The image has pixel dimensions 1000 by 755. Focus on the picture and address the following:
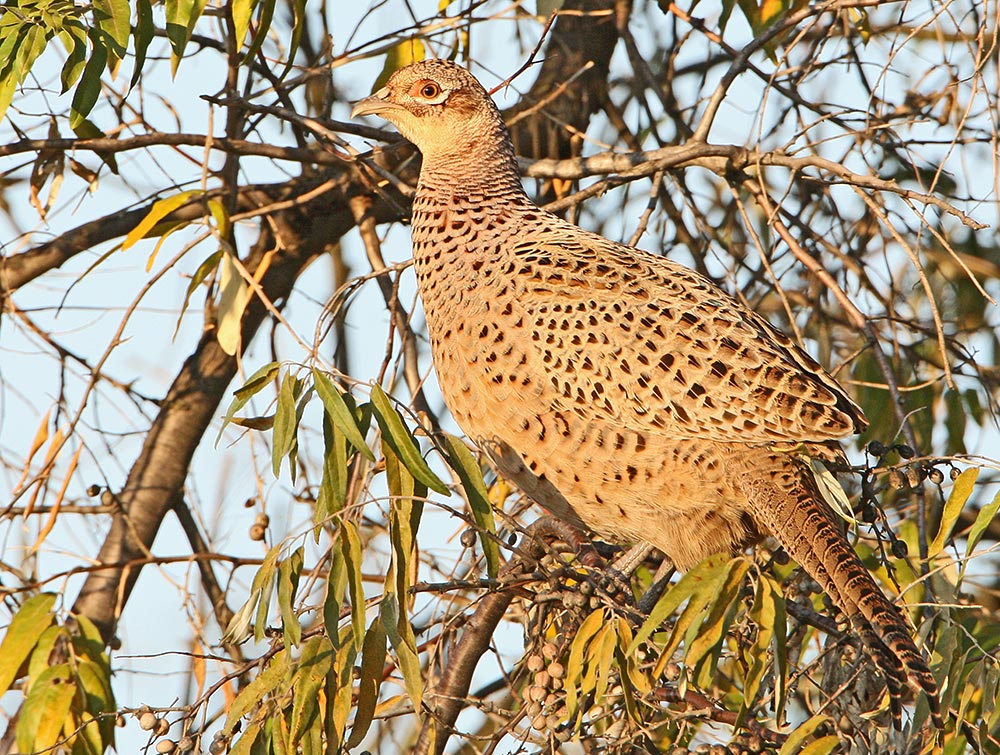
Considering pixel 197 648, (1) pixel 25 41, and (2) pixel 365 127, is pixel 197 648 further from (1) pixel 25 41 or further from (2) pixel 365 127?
(1) pixel 25 41

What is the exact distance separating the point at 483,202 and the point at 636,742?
2103 mm

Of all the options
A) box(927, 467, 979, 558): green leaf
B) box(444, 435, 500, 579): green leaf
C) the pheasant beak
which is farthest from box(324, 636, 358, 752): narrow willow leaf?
the pheasant beak

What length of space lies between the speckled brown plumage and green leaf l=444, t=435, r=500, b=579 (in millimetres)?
1025

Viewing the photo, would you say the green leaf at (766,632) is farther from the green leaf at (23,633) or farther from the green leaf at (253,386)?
the green leaf at (23,633)

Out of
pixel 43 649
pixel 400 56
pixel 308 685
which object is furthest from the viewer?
pixel 400 56

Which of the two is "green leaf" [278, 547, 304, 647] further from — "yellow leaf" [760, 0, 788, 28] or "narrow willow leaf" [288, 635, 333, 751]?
"yellow leaf" [760, 0, 788, 28]

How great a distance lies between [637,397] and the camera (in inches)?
161

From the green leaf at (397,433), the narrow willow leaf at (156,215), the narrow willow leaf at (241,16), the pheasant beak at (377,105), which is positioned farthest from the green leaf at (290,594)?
the pheasant beak at (377,105)

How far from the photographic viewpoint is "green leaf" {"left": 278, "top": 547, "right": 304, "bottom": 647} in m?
2.87

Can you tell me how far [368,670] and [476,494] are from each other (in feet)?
1.66

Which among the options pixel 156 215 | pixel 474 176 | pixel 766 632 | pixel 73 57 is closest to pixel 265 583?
pixel 766 632

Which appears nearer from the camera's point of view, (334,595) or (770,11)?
(334,595)

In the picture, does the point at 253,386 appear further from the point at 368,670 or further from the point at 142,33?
the point at 142,33

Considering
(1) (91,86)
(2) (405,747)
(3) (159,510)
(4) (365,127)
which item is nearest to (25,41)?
(1) (91,86)
